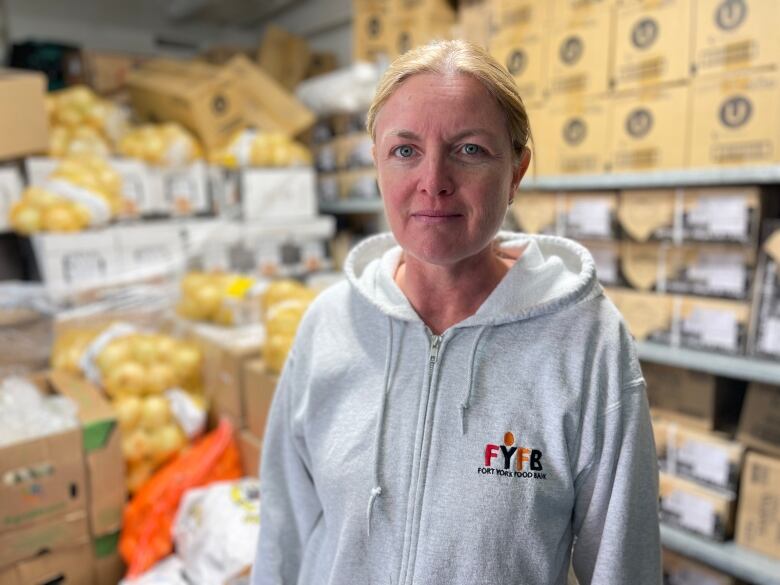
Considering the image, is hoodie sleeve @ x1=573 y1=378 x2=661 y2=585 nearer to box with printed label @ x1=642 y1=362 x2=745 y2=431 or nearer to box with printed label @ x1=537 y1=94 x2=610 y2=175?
box with printed label @ x1=642 y1=362 x2=745 y2=431

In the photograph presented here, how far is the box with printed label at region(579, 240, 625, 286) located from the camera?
6.46ft

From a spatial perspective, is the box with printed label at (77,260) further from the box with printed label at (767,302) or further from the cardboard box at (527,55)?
the box with printed label at (767,302)

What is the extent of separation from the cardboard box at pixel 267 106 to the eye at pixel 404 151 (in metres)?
2.54

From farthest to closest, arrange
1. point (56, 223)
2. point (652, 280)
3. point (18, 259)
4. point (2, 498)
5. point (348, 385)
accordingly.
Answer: point (18, 259) < point (56, 223) < point (652, 280) < point (2, 498) < point (348, 385)

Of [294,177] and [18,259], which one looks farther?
[294,177]

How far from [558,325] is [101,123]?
290 centimetres

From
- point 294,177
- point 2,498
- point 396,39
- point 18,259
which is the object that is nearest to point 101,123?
point 18,259

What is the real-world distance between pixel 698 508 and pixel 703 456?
162mm

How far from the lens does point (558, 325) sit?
32.3 inches

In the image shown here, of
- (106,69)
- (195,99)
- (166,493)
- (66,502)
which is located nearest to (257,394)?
(166,493)

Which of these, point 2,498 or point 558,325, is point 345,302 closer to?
point 558,325

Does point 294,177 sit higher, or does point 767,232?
point 294,177

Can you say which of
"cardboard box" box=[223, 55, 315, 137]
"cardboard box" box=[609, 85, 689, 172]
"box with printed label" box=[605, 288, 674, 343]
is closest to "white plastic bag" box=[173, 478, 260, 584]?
"box with printed label" box=[605, 288, 674, 343]

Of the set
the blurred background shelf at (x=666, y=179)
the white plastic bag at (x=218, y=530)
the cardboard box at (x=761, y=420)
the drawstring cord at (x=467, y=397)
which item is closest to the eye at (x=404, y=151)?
the drawstring cord at (x=467, y=397)
